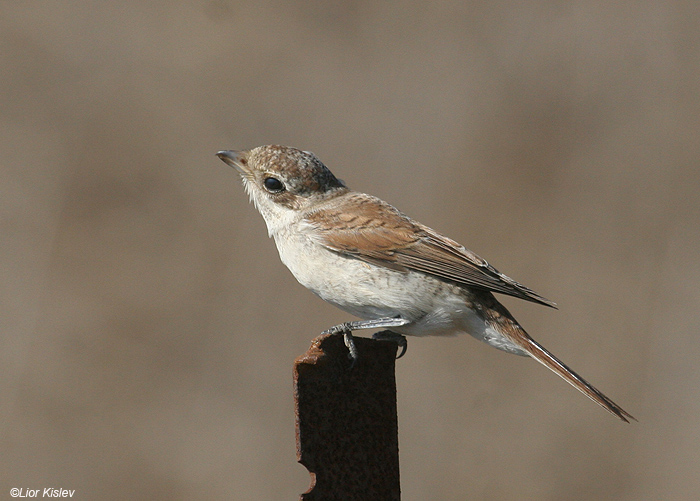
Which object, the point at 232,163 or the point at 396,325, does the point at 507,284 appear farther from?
Result: the point at 232,163

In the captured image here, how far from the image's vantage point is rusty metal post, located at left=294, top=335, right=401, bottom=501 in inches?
81.0

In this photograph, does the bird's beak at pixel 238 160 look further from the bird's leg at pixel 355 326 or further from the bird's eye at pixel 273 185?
the bird's leg at pixel 355 326

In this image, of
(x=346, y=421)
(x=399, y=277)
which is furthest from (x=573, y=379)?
(x=346, y=421)

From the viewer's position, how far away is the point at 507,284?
10.6 feet

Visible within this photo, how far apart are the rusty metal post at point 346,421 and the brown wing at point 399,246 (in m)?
0.97

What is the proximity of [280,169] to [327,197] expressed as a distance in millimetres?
336

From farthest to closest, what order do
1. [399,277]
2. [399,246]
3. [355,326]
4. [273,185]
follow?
[273,185], [399,246], [399,277], [355,326]

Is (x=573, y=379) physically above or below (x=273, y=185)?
below

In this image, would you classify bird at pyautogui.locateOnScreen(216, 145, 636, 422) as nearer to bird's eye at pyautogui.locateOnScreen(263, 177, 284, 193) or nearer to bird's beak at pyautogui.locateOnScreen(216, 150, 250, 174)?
bird's eye at pyautogui.locateOnScreen(263, 177, 284, 193)

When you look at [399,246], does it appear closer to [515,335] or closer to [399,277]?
[399,277]

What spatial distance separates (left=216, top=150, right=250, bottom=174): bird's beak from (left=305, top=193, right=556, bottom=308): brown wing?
0.52 meters

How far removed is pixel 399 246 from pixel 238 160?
1103 mm

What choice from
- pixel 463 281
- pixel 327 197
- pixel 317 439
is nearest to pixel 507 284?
pixel 463 281

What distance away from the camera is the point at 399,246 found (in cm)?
346
